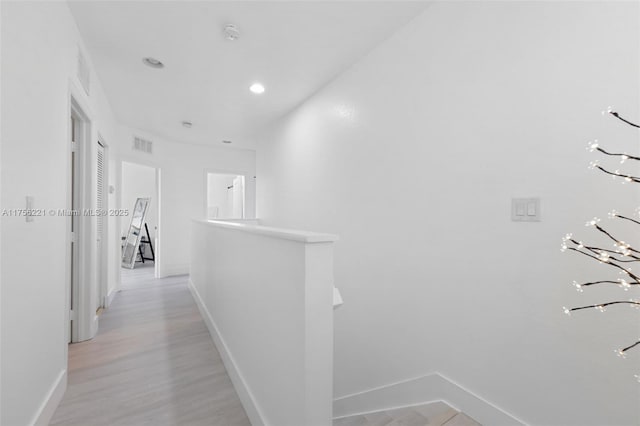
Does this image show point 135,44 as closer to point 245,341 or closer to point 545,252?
point 245,341

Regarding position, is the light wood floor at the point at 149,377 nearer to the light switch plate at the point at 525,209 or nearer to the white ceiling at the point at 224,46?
the light switch plate at the point at 525,209

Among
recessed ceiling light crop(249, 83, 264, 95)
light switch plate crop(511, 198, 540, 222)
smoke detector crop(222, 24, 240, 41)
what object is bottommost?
light switch plate crop(511, 198, 540, 222)

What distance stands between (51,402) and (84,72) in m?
2.51

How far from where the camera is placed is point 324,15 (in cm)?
221

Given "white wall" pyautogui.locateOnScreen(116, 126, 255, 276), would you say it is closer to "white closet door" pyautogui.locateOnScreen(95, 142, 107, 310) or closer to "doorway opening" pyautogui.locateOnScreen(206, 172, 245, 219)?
"white closet door" pyautogui.locateOnScreen(95, 142, 107, 310)

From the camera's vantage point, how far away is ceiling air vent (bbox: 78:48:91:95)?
242 cm

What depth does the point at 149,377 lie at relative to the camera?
219cm

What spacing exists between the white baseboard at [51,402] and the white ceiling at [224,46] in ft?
8.36

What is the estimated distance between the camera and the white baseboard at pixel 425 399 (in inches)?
66.6

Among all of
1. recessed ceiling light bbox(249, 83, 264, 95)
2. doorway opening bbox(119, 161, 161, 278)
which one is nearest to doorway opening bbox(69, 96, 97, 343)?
recessed ceiling light bbox(249, 83, 264, 95)

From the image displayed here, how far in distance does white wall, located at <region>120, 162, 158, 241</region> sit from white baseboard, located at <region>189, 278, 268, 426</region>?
5.58 meters

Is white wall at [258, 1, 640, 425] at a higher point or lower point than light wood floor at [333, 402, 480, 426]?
higher

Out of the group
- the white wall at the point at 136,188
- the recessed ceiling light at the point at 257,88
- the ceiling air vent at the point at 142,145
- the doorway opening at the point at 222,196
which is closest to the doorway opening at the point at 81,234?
the recessed ceiling light at the point at 257,88

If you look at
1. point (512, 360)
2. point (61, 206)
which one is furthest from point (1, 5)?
point (512, 360)
